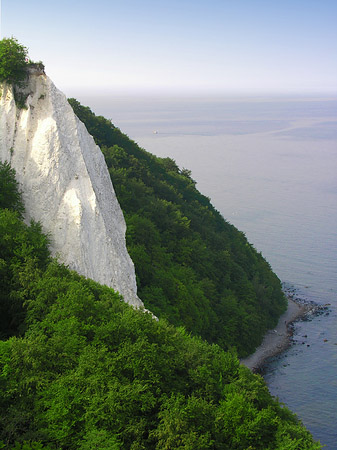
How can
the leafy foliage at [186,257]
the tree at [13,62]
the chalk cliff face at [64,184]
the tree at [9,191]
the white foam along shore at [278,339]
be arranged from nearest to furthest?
the chalk cliff face at [64,184] → the tree at [9,191] → the tree at [13,62] → the leafy foliage at [186,257] → the white foam along shore at [278,339]

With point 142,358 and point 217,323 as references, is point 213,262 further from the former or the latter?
point 142,358

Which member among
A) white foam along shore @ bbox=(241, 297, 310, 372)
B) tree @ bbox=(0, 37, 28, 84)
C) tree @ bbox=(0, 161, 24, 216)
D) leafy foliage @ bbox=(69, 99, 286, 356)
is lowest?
white foam along shore @ bbox=(241, 297, 310, 372)

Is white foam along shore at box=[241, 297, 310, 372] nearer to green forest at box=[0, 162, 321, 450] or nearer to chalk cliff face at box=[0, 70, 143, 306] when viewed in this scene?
chalk cliff face at box=[0, 70, 143, 306]

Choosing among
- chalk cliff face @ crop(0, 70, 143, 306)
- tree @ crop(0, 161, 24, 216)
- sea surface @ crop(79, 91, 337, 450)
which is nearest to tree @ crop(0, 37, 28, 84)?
chalk cliff face @ crop(0, 70, 143, 306)

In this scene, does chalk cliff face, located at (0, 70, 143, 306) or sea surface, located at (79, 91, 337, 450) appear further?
sea surface, located at (79, 91, 337, 450)

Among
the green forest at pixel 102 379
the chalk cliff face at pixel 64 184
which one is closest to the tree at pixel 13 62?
the chalk cliff face at pixel 64 184

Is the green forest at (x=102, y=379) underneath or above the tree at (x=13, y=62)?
underneath

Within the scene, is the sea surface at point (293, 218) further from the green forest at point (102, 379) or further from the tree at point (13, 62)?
the tree at point (13, 62)
